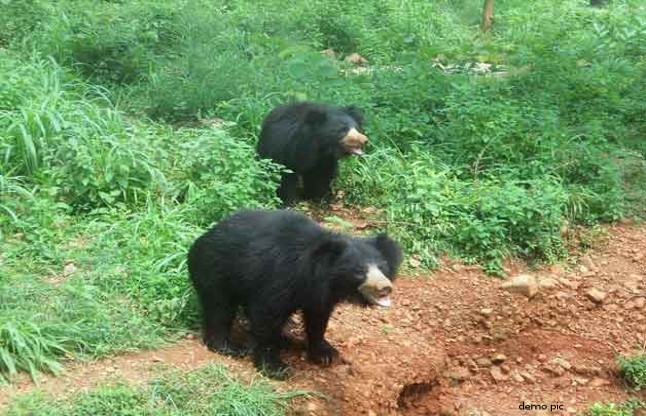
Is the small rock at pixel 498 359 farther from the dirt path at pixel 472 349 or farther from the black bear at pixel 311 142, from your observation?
the black bear at pixel 311 142

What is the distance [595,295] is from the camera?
5.91 m

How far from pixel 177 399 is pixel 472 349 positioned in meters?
2.26

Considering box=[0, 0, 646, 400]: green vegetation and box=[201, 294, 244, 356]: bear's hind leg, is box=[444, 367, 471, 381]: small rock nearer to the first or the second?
box=[0, 0, 646, 400]: green vegetation

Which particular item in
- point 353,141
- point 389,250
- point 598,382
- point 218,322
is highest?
point 389,250

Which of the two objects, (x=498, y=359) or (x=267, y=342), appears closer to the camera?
(x=267, y=342)

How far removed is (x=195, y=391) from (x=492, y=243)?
115 inches

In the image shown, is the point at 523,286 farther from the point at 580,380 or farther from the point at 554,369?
the point at 580,380

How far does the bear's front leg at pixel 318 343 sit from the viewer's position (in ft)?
14.6

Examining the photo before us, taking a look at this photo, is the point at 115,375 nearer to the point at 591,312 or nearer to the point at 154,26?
the point at 591,312

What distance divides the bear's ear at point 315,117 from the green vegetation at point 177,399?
299 centimetres

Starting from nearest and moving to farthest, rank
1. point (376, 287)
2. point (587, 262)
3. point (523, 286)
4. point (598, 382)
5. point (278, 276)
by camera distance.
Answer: point (376, 287)
point (278, 276)
point (598, 382)
point (523, 286)
point (587, 262)

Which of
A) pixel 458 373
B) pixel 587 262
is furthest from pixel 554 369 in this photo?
pixel 587 262

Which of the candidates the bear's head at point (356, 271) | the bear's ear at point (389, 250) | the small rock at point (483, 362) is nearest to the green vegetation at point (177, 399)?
the bear's head at point (356, 271)

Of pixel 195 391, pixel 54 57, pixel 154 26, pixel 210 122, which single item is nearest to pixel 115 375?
pixel 195 391
